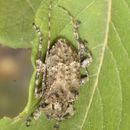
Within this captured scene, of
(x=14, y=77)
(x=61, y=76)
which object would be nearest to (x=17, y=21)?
(x=61, y=76)

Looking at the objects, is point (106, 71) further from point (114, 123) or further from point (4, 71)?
point (4, 71)

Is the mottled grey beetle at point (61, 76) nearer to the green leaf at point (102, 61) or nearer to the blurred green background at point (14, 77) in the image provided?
the green leaf at point (102, 61)

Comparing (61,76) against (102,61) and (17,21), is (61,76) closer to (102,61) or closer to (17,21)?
(102,61)

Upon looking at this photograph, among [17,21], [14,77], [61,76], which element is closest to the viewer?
[61,76]

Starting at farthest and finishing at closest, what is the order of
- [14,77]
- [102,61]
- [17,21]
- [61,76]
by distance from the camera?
[14,77] < [17,21] < [61,76] < [102,61]

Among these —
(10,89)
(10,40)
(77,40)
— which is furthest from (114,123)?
(10,89)

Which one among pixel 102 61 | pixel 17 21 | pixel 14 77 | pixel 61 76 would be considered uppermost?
pixel 14 77

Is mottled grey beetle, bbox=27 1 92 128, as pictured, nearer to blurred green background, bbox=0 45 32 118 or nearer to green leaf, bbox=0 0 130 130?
green leaf, bbox=0 0 130 130

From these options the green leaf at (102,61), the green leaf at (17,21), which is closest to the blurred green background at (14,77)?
the green leaf at (17,21)
